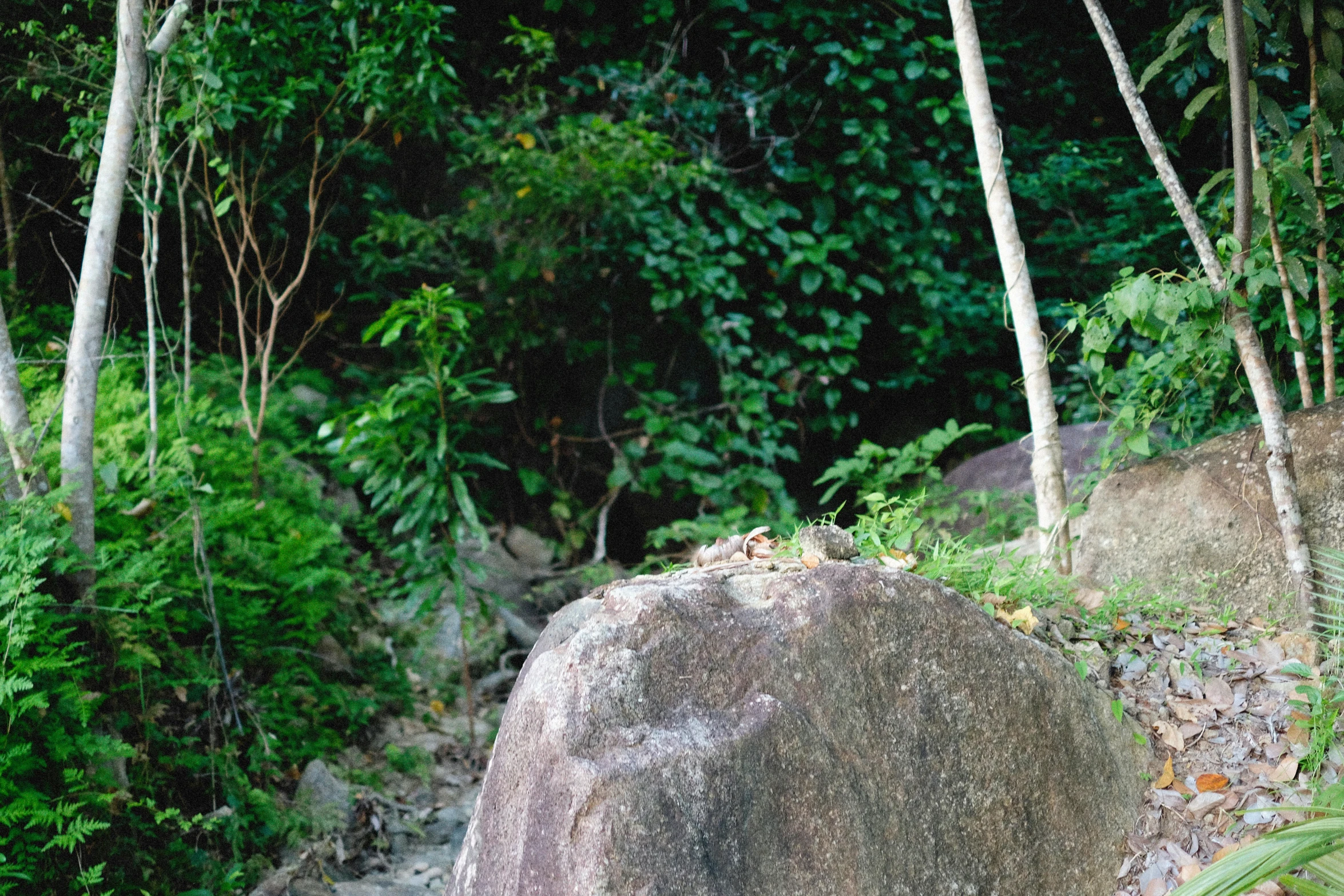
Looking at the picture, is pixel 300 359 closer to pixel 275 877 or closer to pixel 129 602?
pixel 129 602

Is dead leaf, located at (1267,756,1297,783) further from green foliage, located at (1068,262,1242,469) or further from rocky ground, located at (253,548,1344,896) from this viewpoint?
green foliage, located at (1068,262,1242,469)

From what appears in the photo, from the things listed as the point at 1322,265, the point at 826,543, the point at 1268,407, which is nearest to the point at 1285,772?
the point at 1268,407

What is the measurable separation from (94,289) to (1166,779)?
12.4 ft

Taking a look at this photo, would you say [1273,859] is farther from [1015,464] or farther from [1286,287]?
[1015,464]

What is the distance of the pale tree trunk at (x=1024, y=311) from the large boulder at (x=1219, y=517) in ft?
0.63

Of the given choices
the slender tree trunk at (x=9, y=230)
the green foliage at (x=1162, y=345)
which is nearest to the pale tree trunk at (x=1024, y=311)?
the green foliage at (x=1162, y=345)

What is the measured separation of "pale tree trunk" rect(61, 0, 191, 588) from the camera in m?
3.18

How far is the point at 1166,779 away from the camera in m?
2.45

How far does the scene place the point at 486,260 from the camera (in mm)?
6086

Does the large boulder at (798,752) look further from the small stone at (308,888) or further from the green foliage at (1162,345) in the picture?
Answer: the small stone at (308,888)

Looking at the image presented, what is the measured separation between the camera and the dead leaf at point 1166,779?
8.02 ft

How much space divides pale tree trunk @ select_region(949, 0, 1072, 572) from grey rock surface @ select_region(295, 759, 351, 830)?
2.80 m

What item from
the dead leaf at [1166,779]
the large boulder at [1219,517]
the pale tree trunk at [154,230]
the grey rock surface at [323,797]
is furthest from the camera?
the pale tree trunk at [154,230]

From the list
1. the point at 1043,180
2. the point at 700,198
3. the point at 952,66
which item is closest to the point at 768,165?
the point at 700,198
